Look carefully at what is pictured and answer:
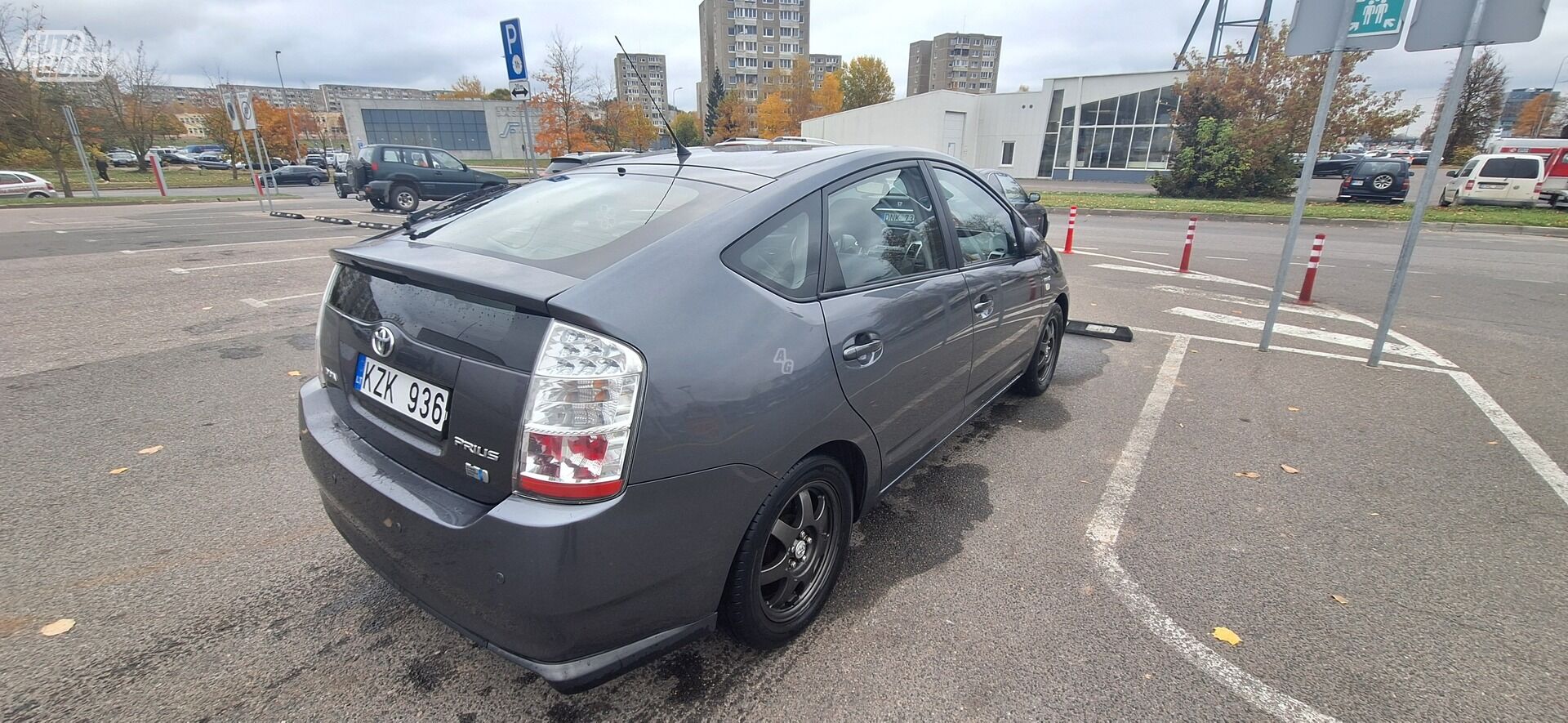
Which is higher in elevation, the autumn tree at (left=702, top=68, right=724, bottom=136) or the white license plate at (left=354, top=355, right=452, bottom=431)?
Answer: the autumn tree at (left=702, top=68, right=724, bottom=136)

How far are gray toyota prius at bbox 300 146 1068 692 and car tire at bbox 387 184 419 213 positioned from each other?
17.0 m

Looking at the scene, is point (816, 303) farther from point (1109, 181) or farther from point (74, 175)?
point (74, 175)

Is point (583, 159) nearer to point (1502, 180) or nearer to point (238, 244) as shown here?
point (238, 244)

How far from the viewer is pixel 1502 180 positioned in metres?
19.1

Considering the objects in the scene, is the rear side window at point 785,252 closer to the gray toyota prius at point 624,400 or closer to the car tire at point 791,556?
the gray toyota prius at point 624,400

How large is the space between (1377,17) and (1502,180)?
22001mm

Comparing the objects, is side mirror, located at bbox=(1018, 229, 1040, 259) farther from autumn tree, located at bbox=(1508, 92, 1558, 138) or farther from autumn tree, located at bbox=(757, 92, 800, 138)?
autumn tree, located at bbox=(1508, 92, 1558, 138)

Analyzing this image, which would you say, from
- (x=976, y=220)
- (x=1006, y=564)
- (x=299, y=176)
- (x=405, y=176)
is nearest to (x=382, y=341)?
(x=1006, y=564)

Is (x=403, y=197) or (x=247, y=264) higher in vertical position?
(x=403, y=197)

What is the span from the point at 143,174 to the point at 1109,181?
56.9 meters

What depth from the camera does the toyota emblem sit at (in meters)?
1.96

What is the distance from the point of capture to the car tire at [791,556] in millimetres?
2021

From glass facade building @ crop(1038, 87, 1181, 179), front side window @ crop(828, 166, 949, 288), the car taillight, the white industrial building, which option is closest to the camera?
the car taillight

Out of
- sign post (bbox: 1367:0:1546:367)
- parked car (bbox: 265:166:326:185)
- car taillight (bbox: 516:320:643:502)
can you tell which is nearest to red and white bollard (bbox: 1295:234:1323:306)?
sign post (bbox: 1367:0:1546:367)
